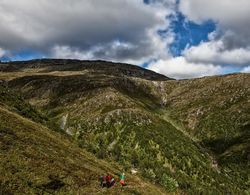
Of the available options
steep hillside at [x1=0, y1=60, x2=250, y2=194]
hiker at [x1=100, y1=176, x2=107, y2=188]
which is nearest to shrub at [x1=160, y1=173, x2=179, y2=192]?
steep hillside at [x1=0, y1=60, x2=250, y2=194]

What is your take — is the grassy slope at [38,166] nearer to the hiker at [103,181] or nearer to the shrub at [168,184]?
the hiker at [103,181]

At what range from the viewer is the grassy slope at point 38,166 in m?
32.4

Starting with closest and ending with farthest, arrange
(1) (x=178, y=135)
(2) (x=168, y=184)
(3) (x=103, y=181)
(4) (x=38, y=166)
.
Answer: (4) (x=38, y=166) → (3) (x=103, y=181) → (2) (x=168, y=184) → (1) (x=178, y=135)

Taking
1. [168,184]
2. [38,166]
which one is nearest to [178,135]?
[168,184]

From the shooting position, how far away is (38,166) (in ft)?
122

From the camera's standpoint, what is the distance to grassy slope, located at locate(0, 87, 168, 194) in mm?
32406

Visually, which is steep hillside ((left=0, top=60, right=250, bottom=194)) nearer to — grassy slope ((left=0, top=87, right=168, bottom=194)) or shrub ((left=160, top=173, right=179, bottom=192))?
shrub ((left=160, top=173, right=179, bottom=192))

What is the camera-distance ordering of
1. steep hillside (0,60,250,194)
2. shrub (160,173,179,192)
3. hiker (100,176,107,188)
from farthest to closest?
steep hillside (0,60,250,194) < shrub (160,173,179,192) < hiker (100,176,107,188)

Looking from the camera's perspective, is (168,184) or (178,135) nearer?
(168,184)

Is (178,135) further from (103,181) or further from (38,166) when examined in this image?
(38,166)

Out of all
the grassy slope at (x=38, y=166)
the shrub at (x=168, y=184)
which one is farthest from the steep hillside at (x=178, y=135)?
the grassy slope at (x=38, y=166)

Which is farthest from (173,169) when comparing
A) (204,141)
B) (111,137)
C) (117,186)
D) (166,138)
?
(117,186)

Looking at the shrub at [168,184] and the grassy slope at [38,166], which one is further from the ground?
the grassy slope at [38,166]

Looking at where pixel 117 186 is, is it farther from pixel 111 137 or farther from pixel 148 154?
pixel 111 137
